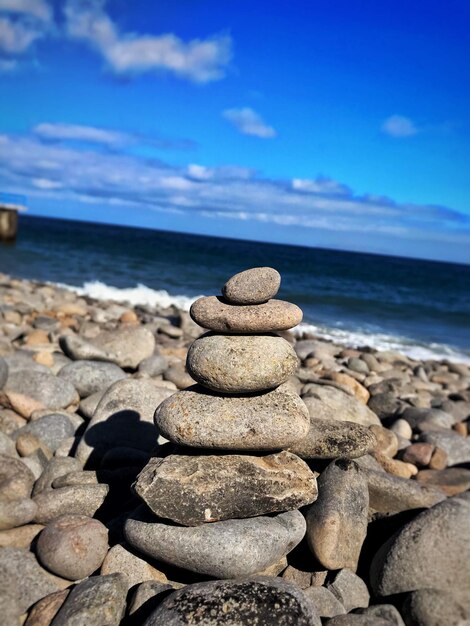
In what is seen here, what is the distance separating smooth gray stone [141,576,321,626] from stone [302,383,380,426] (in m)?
3.56

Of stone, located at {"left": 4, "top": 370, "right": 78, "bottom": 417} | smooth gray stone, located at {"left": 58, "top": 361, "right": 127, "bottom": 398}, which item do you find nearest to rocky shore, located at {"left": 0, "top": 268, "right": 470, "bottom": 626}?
stone, located at {"left": 4, "top": 370, "right": 78, "bottom": 417}

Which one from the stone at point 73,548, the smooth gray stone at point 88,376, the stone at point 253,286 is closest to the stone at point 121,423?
the stone at point 73,548

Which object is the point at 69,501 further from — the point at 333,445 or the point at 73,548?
the point at 333,445

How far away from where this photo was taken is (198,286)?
30.3 meters

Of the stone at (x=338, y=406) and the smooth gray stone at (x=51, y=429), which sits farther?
the stone at (x=338, y=406)

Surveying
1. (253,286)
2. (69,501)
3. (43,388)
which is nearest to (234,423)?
(253,286)

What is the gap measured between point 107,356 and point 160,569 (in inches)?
206

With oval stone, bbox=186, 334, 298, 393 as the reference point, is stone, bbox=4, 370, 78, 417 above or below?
below

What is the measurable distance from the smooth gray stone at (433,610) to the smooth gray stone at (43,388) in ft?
15.8

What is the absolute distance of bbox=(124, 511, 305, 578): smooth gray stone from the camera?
390 cm

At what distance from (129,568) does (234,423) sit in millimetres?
1294

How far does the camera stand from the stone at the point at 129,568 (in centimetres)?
414

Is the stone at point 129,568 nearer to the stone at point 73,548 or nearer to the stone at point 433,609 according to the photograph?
the stone at point 73,548

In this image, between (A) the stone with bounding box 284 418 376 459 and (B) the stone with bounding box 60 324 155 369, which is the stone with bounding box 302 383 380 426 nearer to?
(A) the stone with bounding box 284 418 376 459
